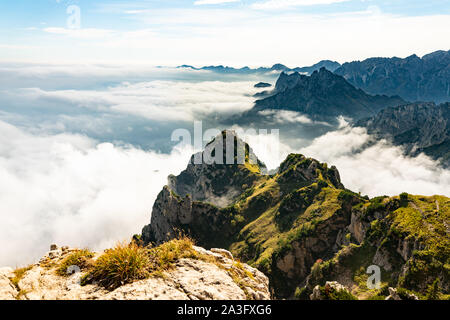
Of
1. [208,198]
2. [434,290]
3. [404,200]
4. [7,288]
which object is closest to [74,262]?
[7,288]

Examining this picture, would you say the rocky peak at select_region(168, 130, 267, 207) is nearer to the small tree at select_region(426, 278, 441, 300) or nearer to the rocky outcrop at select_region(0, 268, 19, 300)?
the small tree at select_region(426, 278, 441, 300)

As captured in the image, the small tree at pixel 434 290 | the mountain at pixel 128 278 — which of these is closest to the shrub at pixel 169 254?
the mountain at pixel 128 278

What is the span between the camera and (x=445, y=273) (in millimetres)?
35500

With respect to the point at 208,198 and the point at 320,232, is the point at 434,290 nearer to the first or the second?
the point at 320,232

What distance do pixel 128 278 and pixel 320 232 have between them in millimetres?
71847

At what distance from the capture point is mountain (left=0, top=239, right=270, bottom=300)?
9.30 metres

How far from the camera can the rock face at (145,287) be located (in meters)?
9.14

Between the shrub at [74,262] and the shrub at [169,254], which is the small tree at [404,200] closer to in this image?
the shrub at [169,254]

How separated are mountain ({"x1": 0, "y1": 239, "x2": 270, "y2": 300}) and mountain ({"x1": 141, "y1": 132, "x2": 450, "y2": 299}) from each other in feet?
7.82

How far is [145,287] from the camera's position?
9.38 metres

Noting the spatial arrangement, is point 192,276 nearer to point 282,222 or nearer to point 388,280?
point 388,280

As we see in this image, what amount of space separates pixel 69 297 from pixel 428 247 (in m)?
47.7

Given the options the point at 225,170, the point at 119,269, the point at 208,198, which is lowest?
the point at 208,198
